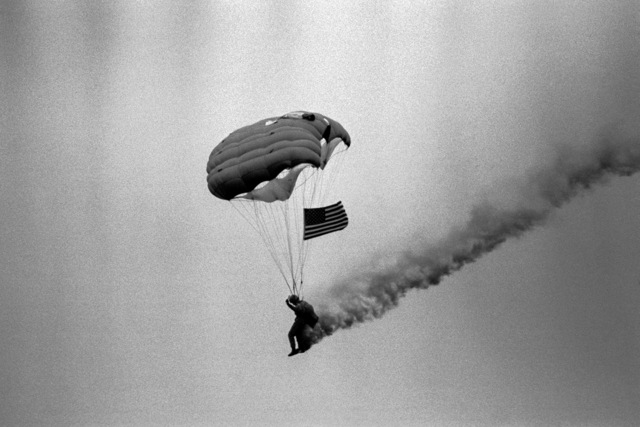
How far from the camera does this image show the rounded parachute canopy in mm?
11516

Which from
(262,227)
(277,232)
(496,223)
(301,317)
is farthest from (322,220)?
(496,223)

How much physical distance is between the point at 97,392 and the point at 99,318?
148 centimetres

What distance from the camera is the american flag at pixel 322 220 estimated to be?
41.5 ft

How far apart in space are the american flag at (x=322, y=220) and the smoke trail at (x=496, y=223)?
8.82 feet

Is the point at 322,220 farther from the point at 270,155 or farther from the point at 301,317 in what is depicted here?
the point at 270,155

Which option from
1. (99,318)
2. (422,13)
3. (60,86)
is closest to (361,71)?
(422,13)

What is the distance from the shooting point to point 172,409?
53.8 feet

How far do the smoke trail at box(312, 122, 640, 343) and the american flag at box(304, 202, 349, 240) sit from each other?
2690 mm

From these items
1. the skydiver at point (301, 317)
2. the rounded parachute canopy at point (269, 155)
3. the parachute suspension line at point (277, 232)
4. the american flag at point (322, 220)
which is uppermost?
the parachute suspension line at point (277, 232)

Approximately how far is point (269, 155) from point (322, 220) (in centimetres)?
169

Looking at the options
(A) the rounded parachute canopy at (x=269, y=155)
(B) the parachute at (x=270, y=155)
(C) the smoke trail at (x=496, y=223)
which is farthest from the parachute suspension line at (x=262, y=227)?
(A) the rounded parachute canopy at (x=269, y=155)

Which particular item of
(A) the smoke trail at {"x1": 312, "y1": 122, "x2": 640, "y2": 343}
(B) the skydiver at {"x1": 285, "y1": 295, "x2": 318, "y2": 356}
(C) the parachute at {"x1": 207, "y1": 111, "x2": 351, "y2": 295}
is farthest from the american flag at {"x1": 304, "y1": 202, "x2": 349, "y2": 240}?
(A) the smoke trail at {"x1": 312, "y1": 122, "x2": 640, "y2": 343}

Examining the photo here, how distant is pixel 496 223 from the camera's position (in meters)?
15.5

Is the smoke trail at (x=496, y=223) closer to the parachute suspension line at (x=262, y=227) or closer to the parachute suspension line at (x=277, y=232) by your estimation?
the parachute suspension line at (x=277, y=232)
